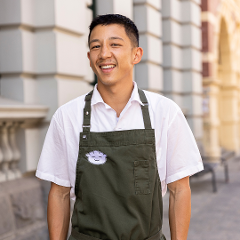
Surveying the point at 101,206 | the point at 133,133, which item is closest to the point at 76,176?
the point at 101,206

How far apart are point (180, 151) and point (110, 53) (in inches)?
22.8

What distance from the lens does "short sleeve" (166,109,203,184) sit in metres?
1.92

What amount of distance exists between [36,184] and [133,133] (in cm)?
278

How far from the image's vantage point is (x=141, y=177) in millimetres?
1837

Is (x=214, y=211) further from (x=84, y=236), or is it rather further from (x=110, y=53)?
(x=110, y=53)

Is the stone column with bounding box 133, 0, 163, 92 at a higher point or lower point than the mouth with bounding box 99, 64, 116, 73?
higher

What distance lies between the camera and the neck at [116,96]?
6.62ft

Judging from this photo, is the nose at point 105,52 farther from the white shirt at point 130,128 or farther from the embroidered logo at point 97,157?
the embroidered logo at point 97,157

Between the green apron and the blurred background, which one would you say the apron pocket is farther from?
the blurred background

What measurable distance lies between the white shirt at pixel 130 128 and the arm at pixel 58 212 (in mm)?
48

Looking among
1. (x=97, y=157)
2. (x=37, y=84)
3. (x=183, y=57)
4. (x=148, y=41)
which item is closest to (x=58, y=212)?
(x=97, y=157)

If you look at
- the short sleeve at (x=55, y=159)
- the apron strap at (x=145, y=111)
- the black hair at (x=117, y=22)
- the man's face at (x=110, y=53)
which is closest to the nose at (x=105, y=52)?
the man's face at (x=110, y=53)

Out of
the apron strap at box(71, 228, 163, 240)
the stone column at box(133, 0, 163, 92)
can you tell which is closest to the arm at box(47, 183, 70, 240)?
the apron strap at box(71, 228, 163, 240)

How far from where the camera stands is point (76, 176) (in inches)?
75.0
